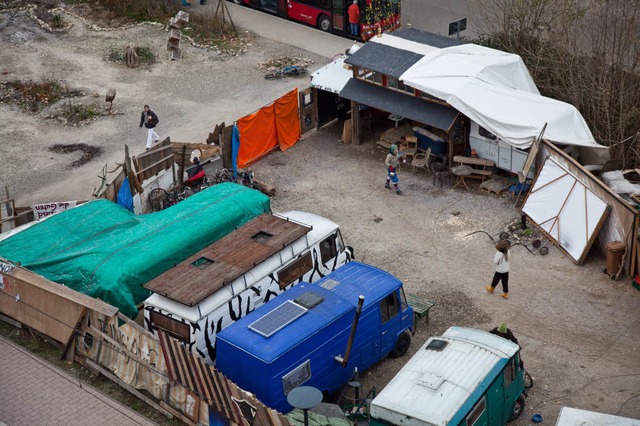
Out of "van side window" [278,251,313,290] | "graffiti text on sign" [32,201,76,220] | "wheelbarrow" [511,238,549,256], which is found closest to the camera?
"van side window" [278,251,313,290]

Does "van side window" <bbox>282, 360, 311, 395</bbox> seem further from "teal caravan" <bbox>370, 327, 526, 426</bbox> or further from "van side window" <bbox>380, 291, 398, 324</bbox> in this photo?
"van side window" <bbox>380, 291, 398, 324</bbox>

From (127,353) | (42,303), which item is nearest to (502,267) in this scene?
(127,353)

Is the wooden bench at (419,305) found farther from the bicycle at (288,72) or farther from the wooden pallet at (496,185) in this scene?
the bicycle at (288,72)

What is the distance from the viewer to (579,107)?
83.4 ft

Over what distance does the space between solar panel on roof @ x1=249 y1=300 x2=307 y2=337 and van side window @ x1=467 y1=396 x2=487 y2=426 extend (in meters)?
3.67

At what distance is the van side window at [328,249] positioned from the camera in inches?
782

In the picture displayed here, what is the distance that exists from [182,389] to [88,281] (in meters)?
3.89

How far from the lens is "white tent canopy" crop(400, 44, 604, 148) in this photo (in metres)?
23.8

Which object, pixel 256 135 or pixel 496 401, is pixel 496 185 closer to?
pixel 256 135

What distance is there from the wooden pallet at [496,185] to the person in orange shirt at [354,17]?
39.0ft

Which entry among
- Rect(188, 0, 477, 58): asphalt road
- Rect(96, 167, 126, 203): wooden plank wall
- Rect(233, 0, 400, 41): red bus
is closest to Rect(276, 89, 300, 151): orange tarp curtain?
Rect(96, 167, 126, 203): wooden plank wall

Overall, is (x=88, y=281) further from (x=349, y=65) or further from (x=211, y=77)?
(x=211, y=77)

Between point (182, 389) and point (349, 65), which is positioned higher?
point (349, 65)

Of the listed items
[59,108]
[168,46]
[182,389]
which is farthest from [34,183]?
[182,389]
